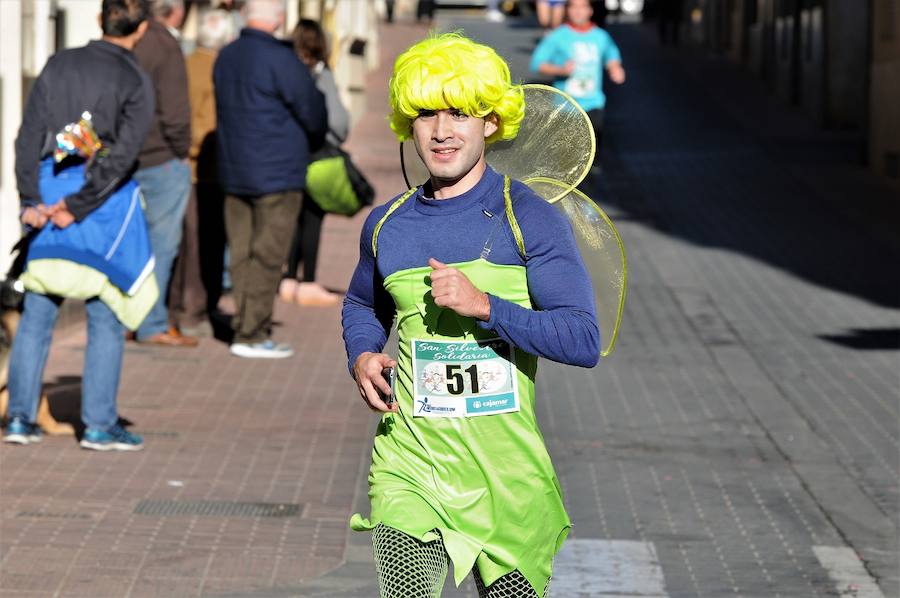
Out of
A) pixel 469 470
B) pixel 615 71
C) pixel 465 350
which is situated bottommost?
pixel 469 470

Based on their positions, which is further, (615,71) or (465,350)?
(615,71)

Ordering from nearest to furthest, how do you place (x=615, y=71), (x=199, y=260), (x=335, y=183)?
1. (x=199, y=260)
2. (x=335, y=183)
3. (x=615, y=71)

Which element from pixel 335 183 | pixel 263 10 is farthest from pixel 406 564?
pixel 335 183

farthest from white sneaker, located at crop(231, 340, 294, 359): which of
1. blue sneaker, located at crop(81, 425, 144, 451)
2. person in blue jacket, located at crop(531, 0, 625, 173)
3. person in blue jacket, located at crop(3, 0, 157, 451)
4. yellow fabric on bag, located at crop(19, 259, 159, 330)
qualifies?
person in blue jacket, located at crop(531, 0, 625, 173)

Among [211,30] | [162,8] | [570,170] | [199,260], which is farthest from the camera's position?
[199,260]

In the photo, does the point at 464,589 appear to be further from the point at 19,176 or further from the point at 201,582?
the point at 19,176

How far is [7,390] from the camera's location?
8.49 m

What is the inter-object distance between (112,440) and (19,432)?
42 cm

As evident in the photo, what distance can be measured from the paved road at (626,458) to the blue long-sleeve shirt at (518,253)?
2.40 feet

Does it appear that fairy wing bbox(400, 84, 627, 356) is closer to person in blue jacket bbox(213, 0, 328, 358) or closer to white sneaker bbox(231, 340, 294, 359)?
person in blue jacket bbox(213, 0, 328, 358)

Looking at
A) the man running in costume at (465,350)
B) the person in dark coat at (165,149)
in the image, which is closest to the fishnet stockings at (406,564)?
the man running in costume at (465,350)

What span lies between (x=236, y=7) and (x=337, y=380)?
6.98 metres

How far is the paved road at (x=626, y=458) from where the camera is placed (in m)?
6.65

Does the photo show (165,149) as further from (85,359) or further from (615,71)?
(615,71)
